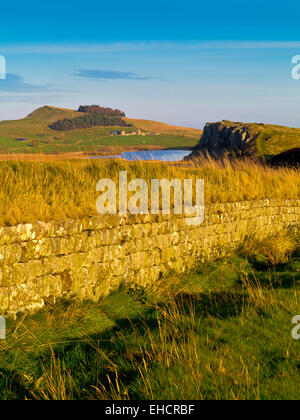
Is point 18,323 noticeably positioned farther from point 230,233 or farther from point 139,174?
point 230,233

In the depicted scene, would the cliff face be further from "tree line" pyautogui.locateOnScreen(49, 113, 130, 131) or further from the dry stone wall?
"tree line" pyautogui.locateOnScreen(49, 113, 130, 131)

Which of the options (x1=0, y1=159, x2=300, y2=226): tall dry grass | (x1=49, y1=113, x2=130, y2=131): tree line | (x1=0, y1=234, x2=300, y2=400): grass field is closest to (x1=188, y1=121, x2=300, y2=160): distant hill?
(x1=0, y1=159, x2=300, y2=226): tall dry grass

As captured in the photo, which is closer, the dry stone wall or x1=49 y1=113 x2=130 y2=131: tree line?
the dry stone wall

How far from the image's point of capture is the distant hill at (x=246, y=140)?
90.7ft

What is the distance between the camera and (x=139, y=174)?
9875 millimetres

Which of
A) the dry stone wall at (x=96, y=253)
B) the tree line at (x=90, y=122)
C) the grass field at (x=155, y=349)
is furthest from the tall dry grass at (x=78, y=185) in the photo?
the tree line at (x=90, y=122)

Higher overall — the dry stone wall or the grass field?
the dry stone wall

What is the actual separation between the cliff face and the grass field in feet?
71.2

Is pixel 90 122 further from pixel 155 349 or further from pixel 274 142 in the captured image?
pixel 155 349

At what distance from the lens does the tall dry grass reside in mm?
6496

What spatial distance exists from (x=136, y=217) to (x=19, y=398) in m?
4.28

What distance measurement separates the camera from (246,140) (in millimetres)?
32031
